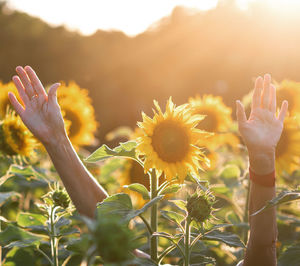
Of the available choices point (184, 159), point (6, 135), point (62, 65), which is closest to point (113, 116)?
point (62, 65)

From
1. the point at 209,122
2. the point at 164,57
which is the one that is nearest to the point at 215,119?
the point at 209,122

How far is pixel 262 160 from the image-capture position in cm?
105

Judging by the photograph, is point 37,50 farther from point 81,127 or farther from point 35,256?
point 35,256

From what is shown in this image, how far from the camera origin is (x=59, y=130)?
1.27 meters

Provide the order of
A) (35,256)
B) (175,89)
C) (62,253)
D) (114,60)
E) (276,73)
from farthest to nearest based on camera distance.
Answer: (114,60) < (175,89) < (276,73) < (35,256) < (62,253)

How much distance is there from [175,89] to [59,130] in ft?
16.8

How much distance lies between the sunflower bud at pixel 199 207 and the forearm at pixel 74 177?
0.99ft

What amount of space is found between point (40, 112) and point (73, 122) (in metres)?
0.94

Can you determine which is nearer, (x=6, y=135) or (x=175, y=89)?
(x=6, y=135)

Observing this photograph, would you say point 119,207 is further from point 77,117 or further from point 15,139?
point 77,117

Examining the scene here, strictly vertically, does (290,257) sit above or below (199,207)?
below

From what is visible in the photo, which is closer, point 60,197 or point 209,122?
point 60,197

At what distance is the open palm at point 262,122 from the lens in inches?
41.4

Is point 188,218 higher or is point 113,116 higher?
point 113,116
